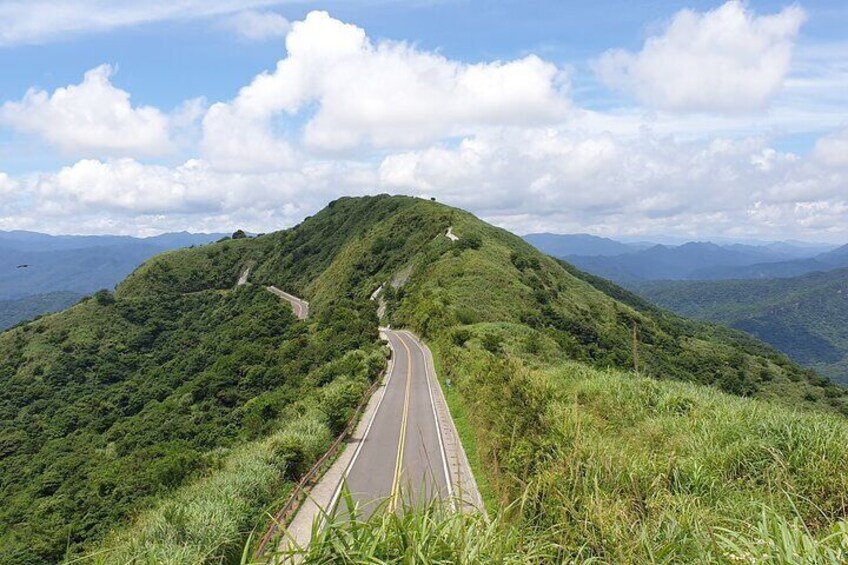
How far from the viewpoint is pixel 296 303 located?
11644 centimetres

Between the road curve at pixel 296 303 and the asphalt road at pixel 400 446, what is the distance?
56.0m

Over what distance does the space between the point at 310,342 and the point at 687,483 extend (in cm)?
5924

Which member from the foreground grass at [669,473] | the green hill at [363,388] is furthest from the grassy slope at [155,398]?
the foreground grass at [669,473]

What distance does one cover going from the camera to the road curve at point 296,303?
10235cm

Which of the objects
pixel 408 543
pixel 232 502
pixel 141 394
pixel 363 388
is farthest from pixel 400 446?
pixel 141 394

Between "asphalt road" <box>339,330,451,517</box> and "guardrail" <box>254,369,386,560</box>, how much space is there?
116 cm

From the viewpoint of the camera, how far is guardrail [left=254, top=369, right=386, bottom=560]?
14656 mm

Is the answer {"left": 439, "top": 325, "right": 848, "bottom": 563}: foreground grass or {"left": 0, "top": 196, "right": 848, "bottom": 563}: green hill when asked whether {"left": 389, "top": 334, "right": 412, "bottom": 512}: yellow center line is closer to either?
{"left": 439, "top": 325, "right": 848, "bottom": 563}: foreground grass

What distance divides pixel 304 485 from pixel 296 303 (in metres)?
96.9

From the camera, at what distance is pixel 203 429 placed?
49594 millimetres

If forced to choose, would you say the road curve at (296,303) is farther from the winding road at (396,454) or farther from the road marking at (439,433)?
the winding road at (396,454)

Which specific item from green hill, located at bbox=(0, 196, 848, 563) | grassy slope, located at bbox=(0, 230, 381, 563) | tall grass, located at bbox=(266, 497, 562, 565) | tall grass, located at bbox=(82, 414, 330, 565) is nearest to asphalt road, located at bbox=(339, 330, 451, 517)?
green hill, located at bbox=(0, 196, 848, 563)

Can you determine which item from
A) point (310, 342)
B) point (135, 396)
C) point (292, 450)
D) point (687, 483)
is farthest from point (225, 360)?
point (687, 483)

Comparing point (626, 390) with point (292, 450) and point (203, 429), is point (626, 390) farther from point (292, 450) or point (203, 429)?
point (203, 429)
